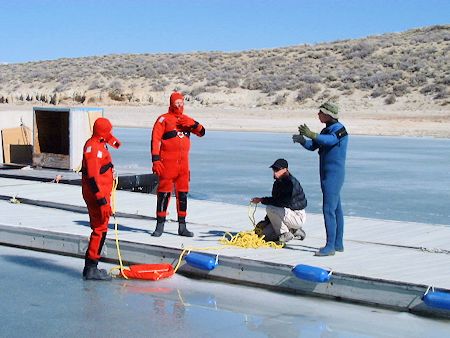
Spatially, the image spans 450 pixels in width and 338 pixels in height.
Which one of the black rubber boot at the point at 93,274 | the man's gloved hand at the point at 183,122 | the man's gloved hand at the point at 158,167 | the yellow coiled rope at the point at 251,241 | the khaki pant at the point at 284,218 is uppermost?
the man's gloved hand at the point at 183,122

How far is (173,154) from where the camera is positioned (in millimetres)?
9031

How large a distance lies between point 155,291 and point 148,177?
22.9 feet

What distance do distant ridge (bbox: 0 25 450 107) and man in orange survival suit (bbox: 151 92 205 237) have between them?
1370 inches

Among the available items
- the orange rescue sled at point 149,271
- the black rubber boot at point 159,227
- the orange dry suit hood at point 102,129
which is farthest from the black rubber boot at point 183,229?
the orange dry suit hood at point 102,129

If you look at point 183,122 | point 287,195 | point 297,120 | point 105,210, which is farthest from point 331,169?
point 297,120

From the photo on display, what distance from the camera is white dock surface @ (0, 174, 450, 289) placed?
24.9 feet

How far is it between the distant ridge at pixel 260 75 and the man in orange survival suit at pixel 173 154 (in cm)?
3479

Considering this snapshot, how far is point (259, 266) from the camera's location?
7652 millimetres

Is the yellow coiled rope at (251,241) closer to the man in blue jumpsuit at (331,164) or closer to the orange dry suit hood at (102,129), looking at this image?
the man in blue jumpsuit at (331,164)

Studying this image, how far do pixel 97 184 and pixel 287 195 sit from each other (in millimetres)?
1891

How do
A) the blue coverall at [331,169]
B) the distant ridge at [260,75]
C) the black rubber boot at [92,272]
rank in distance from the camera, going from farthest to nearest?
the distant ridge at [260,75] < the blue coverall at [331,169] < the black rubber boot at [92,272]

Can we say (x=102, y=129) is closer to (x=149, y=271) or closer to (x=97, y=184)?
(x=97, y=184)

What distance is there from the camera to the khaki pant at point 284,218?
859 centimetres

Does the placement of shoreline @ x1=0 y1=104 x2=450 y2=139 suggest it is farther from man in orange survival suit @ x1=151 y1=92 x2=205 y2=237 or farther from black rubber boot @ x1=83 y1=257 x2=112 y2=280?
black rubber boot @ x1=83 y1=257 x2=112 y2=280
